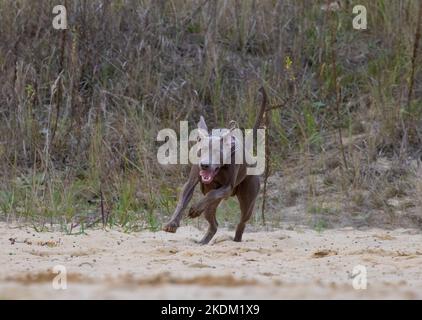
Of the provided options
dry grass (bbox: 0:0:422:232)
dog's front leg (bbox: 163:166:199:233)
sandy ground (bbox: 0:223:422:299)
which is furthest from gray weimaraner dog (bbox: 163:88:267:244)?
dry grass (bbox: 0:0:422:232)

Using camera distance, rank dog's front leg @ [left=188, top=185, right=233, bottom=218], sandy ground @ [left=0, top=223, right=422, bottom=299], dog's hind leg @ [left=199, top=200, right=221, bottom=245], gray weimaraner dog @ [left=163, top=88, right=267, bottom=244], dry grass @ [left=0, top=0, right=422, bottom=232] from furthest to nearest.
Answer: dry grass @ [left=0, top=0, right=422, bottom=232] < dog's hind leg @ [left=199, top=200, right=221, bottom=245] < gray weimaraner dog @ [left=163, top=88, right=267, bottom=244] < dog's front leg @ [left=188, top=185, right=233, bottom=218] < sandy ground @ [left=0, top=223, right=422, bottom=299]

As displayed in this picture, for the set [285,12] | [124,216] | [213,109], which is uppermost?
[285,12]

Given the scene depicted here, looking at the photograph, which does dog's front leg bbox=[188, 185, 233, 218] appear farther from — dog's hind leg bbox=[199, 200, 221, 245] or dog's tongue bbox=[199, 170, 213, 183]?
dog's hind leg bbox=[199, 200, 221, 245]

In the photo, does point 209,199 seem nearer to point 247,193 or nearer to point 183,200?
point 183,200

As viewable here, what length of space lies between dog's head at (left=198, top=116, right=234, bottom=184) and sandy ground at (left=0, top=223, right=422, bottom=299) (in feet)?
1.85

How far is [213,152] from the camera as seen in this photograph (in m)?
7.82

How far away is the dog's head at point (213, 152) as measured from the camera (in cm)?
773

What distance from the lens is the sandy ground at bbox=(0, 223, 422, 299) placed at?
565 cm

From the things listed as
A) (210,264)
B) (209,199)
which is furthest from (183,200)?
(210,264)

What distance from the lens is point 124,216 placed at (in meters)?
9.66

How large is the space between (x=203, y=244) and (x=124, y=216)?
4.80 ft
